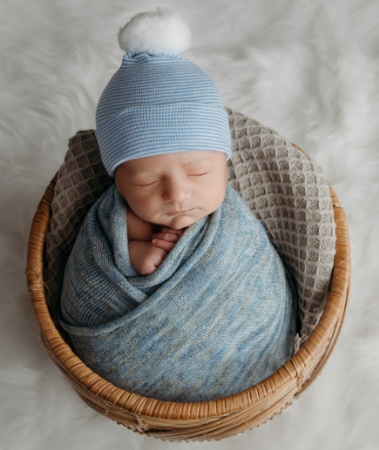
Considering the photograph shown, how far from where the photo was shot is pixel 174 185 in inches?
38.3

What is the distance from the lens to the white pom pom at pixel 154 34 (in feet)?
3.35

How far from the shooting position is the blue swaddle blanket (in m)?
1.01

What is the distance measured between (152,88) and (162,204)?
8.3 inches

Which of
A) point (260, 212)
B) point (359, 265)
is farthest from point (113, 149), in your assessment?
point (359, 265)

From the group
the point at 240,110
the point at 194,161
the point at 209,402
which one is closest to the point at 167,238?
the point at 194,161

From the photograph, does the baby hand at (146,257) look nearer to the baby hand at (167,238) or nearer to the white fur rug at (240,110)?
the baby hand at (167,238)

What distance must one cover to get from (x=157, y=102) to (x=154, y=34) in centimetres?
14

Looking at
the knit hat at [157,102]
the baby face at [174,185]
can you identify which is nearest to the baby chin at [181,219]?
the baby face at [174,185]

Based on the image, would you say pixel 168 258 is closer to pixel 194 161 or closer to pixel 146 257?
pixel 146 257

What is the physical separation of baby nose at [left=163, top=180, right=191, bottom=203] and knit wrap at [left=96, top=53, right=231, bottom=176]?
6 centimetres

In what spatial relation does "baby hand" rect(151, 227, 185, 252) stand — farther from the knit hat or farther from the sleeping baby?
the knit hat

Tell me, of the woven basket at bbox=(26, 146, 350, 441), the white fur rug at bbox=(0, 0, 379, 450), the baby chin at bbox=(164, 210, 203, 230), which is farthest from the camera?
the white fur rug at bbox=(0, 0, 379, 450)

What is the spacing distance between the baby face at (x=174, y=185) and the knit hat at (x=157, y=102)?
0.02 meters

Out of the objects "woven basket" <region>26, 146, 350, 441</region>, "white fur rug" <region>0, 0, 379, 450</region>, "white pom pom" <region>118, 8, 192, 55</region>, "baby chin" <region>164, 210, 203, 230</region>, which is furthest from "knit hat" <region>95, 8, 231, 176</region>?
"white fur rug" <region>0, 0, 379, 450</region>
